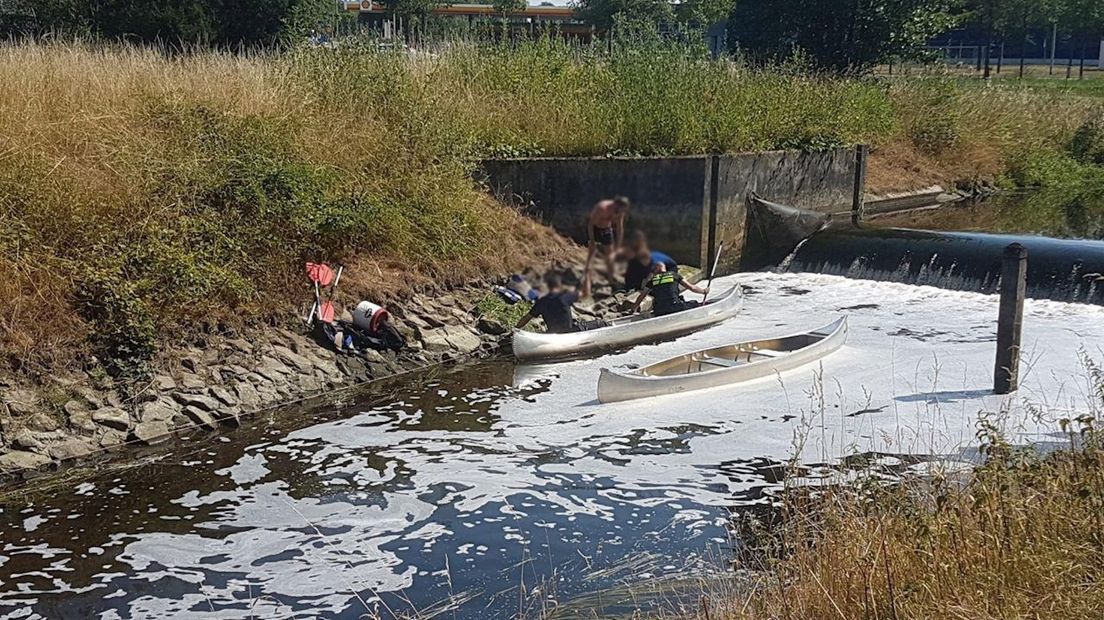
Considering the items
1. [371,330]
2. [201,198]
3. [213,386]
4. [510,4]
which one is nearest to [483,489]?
[213,386]

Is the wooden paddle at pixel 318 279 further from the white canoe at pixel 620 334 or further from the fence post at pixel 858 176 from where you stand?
the fence post at pixel 858 176

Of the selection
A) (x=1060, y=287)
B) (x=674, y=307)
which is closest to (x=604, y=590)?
(x=674, y=307)

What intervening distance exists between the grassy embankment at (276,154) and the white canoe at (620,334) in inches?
82.0

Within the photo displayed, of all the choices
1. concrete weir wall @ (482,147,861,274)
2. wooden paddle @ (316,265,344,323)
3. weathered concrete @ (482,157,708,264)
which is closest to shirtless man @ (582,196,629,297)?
wooden paddle @ (316,265,344,323)

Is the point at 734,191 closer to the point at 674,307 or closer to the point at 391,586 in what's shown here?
the point at 674,307

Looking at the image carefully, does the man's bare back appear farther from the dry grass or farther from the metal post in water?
the metal post in water

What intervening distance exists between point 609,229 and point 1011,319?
6.41 metres

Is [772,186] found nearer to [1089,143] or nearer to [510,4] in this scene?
[1089,143]

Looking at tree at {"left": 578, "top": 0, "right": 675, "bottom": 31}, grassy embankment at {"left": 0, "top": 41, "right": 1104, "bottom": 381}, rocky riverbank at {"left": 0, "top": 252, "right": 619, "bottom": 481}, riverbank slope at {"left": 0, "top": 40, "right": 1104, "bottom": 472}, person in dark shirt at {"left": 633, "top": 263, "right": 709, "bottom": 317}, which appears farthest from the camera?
tree at {"left": 578, "top": 0, "right": 675, "bottom": 31}

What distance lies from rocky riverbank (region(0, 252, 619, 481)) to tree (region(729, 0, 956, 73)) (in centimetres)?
1767

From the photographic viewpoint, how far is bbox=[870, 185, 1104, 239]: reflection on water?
2011 cm

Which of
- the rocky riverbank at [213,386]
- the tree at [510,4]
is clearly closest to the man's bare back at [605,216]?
the rocky riverbank at [213,386]

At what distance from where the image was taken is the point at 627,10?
3928 centimetres

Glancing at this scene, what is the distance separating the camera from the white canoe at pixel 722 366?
10336 millimetres
